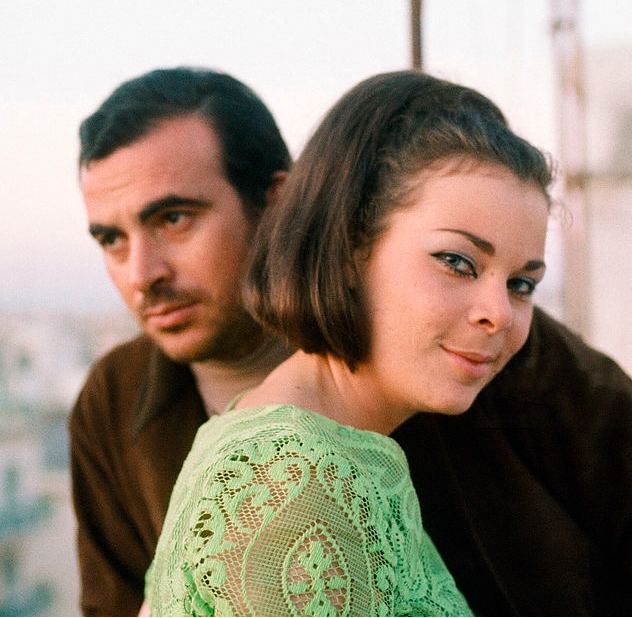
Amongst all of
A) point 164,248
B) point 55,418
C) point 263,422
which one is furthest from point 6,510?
point 263,422

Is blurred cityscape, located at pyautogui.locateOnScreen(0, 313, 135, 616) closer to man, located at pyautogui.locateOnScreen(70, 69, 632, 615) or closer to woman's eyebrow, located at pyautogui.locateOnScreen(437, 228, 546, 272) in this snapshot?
man, located at pyautogui.locateOnScreen(70, 69, 632, 615)

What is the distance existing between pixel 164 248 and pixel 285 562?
0.84 meters

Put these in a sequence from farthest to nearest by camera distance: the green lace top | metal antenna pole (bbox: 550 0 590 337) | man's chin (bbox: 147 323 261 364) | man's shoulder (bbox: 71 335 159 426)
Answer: metal antenna pole (bbox: 550 0 590 337)
man's shoulder (bbox: 71 335 159 426)
man's chin (bbox: 147 323 261 364)
the green lace top

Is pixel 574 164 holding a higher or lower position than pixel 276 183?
lower

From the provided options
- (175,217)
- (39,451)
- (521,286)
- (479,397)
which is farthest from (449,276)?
(39,451)

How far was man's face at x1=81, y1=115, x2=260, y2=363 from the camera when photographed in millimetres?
1442

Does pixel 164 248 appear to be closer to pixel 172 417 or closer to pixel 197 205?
pixel 197 205

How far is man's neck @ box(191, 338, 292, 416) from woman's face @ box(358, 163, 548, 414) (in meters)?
0.64

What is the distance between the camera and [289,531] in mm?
748

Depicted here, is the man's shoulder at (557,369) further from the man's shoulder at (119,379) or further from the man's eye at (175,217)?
the man's shoulder at (119,379)

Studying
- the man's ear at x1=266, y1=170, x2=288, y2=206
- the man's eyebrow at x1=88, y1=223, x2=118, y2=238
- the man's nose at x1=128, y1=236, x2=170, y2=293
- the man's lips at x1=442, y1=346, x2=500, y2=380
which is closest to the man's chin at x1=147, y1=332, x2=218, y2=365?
the man's nose at x1=128, y1=236, x2=170, y2=293

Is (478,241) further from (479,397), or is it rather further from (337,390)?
(479,397)

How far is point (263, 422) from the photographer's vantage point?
0.84 m

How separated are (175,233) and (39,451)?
3752 mm
